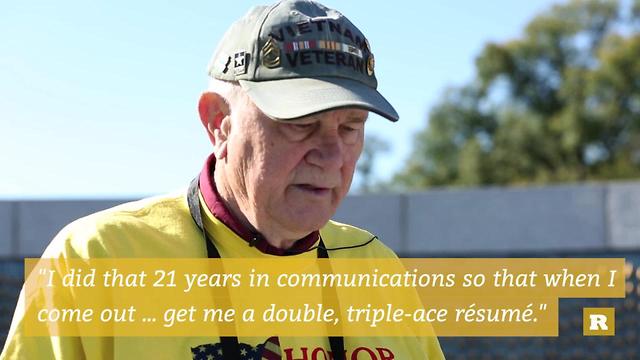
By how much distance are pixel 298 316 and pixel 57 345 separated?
23.5 inches

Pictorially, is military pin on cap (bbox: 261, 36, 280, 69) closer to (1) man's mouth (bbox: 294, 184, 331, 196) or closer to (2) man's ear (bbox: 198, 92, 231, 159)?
(2) man's ear (bbox: 198, 92, 231, 159)

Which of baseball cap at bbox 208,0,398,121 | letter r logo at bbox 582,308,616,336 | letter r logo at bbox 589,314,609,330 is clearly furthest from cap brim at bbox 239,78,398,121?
letter r logo at bbox 589,314,609,330

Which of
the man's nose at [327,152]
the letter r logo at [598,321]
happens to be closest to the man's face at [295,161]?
the man's nose at [327,152]

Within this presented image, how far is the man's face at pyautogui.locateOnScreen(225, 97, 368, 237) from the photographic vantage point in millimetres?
2143

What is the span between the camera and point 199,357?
2.21 metres

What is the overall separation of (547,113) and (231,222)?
30509mm

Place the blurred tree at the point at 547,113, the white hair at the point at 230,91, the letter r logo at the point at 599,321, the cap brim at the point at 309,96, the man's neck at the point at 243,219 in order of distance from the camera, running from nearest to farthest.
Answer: the cap brim at the point at 309,96, the white hair at the point at 230,91, the man's neck at the point at 243,219, the letter r logo at the point at 599,321, the blurred tree at the point at 547,113

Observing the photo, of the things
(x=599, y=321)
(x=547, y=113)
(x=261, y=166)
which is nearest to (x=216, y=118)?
(x=261, y=166)

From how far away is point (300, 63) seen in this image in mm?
2166

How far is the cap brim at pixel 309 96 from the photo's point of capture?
81.7 inches

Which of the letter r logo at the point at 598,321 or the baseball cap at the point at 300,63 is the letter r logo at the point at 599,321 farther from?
the baseball cap at the point at 300,63

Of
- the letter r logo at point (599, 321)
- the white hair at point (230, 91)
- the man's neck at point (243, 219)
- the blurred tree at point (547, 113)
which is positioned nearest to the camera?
the white hair at point (230, 91)

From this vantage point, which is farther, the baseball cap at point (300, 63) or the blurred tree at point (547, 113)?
the blurred tree at point (547, 113)

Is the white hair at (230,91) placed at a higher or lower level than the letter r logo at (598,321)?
higher
